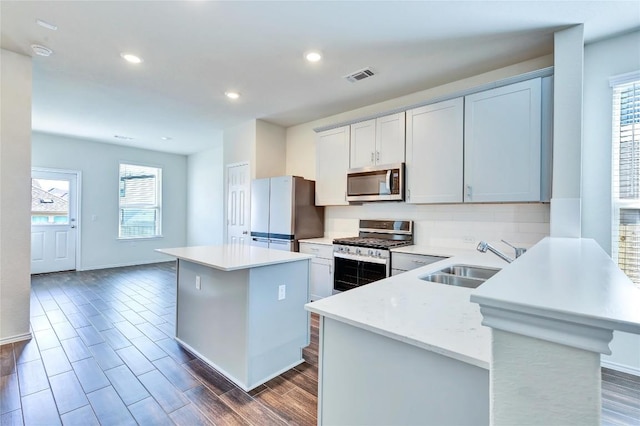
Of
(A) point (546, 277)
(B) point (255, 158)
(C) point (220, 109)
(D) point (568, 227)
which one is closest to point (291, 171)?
(B) point (255, 158)

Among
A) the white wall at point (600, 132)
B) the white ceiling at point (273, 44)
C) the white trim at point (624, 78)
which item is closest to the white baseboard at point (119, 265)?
the white ceiling at point (273, 44)

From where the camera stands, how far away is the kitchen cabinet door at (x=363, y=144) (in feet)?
A: 12.3

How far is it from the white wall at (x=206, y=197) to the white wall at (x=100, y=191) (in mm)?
591

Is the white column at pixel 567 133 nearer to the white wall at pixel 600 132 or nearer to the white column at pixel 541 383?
the white wall at pixel 600 132

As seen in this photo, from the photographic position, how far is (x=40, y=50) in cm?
278

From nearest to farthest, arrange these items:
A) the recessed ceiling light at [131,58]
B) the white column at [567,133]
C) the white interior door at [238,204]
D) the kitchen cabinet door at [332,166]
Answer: the white column at [567,133] → the recessed ceiling light at [131,58] → the kitchen cabinet door at [332,166] → the white interior door at [238,204]

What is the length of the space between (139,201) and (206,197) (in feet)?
5.17

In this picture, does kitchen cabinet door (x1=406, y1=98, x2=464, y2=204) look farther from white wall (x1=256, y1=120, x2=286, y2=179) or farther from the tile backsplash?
white wall (x1=256, y1=120, x2=286, y2=179)

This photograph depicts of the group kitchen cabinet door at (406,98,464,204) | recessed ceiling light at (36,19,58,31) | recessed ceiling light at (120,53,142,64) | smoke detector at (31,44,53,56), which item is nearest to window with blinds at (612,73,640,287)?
kitchen cabinet door at (406,98,464,204)

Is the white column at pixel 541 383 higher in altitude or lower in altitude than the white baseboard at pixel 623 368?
higher

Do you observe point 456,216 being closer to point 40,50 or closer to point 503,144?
point 503,144

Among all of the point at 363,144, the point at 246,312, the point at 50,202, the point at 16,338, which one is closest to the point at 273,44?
the point at 363,144

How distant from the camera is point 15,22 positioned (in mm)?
2406

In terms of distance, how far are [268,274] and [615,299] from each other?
2.04m
